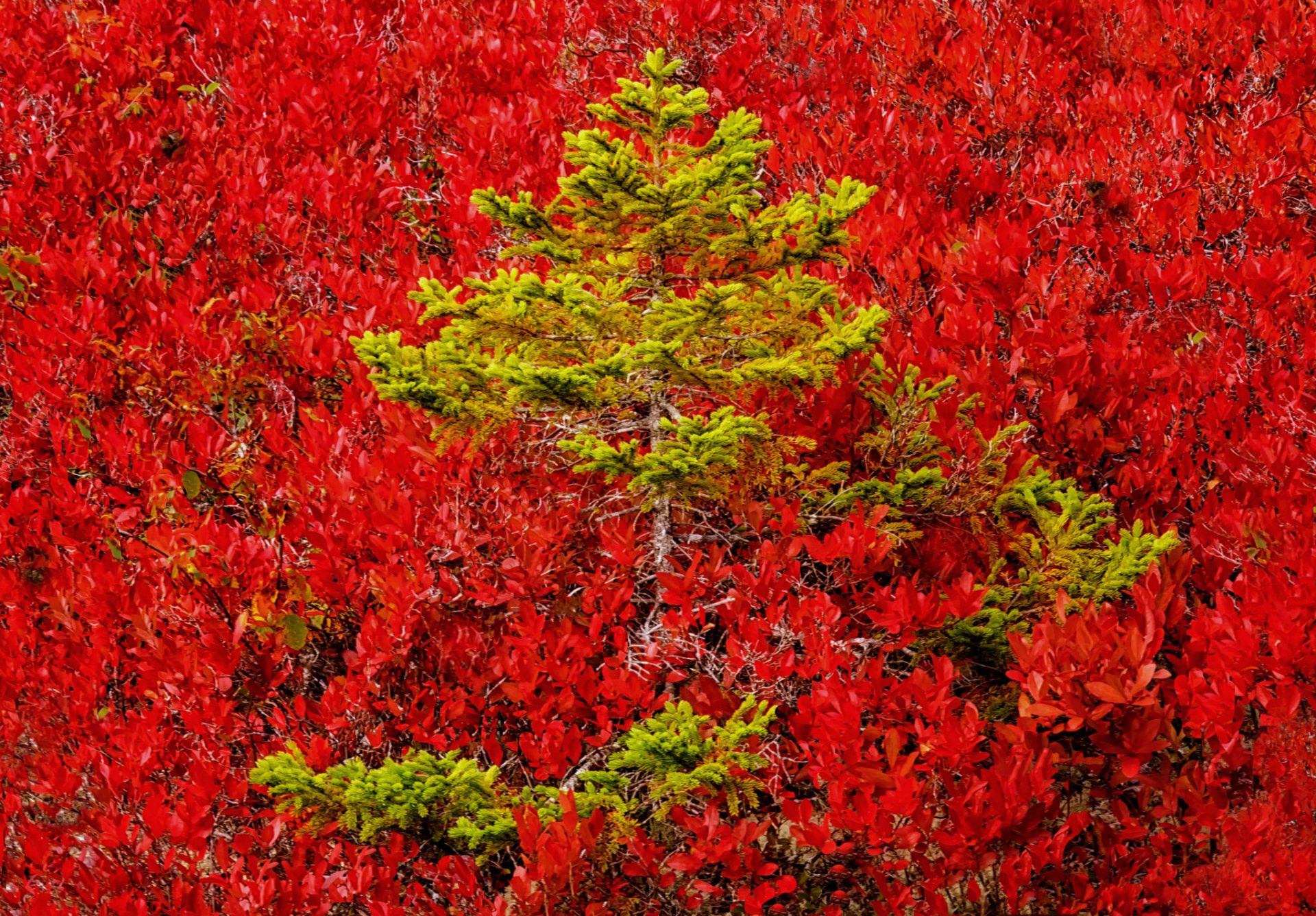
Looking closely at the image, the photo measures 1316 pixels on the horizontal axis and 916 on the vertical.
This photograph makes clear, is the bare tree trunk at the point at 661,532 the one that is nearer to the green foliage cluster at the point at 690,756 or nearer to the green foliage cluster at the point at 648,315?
the green foliage cluster at the point at 648,315

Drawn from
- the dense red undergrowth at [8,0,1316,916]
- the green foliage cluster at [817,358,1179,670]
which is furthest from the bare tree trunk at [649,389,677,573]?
the green foliage cluster at [817,358,1179,670]

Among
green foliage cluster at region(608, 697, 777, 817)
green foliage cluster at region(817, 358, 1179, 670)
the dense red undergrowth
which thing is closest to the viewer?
→ green foliage cluster at region(608, 697, 777, 817)

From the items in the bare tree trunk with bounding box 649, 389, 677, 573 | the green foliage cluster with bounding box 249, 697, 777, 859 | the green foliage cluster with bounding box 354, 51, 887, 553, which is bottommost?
the green foliage cluster with bounding box 249, 697, 777, 859

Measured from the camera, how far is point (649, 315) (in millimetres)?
3020

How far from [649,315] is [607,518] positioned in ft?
2.83

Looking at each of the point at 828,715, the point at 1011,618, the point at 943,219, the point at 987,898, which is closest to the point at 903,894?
the point at 987,898

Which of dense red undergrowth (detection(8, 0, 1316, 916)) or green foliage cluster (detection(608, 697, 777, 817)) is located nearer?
green foliage cluster (detection(608, 697, 777, 817))

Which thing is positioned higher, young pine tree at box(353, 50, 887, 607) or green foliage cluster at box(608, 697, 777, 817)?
young pine tree at box(353, 50, 887, 607)

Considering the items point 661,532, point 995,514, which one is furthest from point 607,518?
point 995,514

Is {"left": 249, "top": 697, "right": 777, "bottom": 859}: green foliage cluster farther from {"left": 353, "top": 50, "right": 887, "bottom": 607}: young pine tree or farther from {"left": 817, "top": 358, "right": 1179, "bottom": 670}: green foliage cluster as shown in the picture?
{"left": 817, "top": 358, "right": 1179, "bottom": 670}: green foliage cluster

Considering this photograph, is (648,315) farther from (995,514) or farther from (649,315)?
(995,514)

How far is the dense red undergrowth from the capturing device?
9.75 feet

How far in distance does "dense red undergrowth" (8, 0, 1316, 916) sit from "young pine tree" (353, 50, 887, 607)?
1.81 feet

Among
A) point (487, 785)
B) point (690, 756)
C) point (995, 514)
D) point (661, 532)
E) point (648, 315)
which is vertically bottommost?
point (487, 785)
